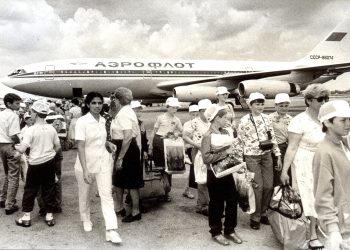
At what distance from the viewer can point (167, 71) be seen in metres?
21.7

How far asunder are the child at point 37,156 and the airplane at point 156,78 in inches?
548

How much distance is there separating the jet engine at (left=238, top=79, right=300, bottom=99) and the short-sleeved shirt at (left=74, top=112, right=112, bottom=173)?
14006 mm

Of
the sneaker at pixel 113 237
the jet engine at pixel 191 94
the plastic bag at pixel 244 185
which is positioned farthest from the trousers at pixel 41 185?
the jet engine at pixel 191 94

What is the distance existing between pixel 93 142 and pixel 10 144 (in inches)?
60.4

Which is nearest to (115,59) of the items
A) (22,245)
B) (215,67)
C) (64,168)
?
(215,67)

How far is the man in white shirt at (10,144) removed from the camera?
4.90 metres

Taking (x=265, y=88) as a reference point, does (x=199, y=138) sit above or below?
below

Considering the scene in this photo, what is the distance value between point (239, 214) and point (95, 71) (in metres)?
16.3

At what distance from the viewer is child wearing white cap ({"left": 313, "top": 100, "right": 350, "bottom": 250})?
2.29 metres

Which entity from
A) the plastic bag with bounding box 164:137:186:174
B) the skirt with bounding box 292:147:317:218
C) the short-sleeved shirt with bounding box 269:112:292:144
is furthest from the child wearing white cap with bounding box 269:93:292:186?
the plastic bag with bounding box 164:137:186:174

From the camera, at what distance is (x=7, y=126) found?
4.90m

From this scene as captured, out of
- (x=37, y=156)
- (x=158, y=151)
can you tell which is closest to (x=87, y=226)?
(x=37, y=156)

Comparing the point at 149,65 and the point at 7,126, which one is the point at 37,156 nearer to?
the point at 7,126

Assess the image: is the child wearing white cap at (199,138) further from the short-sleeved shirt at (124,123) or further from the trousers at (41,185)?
the trousers at (41,185)
